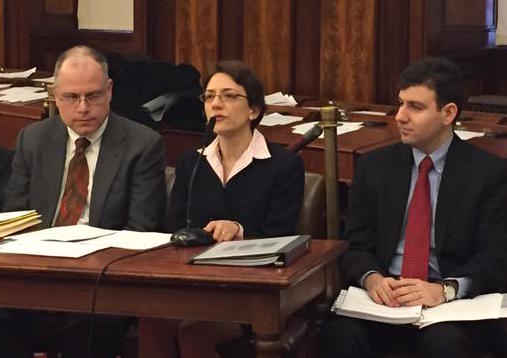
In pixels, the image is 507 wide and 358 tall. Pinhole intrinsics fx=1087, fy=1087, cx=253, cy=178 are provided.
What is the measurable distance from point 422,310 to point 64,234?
3.51 ft

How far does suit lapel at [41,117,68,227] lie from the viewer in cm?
368

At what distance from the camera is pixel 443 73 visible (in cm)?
343

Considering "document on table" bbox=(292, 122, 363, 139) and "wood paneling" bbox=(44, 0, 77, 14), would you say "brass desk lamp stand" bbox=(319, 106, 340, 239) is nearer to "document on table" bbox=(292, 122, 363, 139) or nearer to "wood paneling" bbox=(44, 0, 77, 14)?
"document on table" bbox=(292, 122, 363, 139)

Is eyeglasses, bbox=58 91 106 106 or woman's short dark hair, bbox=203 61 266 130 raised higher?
woman's short dark hair, bbox=203 61 266 130

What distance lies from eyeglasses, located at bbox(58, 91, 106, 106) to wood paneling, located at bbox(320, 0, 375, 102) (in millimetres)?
2386

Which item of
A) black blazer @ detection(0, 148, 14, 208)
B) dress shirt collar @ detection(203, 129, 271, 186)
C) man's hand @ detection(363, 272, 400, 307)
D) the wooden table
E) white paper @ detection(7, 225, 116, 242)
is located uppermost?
dress shirt collar @ detection(203, 129, 271, 186)

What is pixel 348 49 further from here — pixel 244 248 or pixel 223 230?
pixel 244 248

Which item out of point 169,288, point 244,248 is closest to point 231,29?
point 244,248

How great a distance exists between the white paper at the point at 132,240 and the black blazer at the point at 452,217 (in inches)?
25.0

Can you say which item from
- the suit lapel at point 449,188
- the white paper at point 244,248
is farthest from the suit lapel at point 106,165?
the suit lapel at point 449,188

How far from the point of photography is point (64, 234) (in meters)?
3.18

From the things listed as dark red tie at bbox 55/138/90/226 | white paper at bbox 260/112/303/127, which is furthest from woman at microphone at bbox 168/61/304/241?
white paper at bbox 260/112/303/127

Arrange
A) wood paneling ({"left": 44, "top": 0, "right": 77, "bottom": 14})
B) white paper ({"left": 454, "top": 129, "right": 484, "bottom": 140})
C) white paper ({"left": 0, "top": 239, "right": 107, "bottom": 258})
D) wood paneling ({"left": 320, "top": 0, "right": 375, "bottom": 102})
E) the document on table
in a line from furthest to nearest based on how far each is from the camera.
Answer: wood paneling ({"left": 44, "top": 0, "right": 77, "bottom": 14}) → wood paneling ({"left": 320, "top": 0, "right": 375, "bottom": 102}) → the document on table → white paper ({"left": 454, "top": 129, "right": 484, "bottom": 140}) → white paper ({"left": 0, "top": 239, "right": 107, "bottom": 258})

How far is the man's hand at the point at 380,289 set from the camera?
3.21 meters
